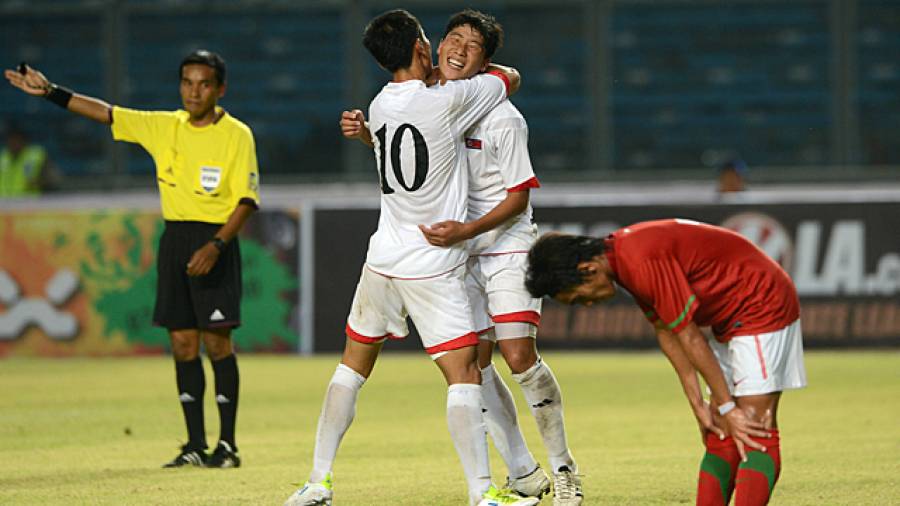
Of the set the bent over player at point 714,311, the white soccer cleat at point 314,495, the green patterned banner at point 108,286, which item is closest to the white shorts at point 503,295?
the white soccer cleat at point 314,495

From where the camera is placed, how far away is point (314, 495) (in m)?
6.39

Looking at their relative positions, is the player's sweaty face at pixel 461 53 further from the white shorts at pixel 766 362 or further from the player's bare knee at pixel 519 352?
the white shorts at pixel 766 362

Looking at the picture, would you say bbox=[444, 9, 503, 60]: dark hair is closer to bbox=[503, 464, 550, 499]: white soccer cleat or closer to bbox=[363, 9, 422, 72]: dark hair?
bbox=[363, 9, 422, 72]: dark hair

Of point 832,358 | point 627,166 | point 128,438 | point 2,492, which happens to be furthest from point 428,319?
point 627,166

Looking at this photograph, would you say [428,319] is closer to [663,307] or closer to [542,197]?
[663,307]

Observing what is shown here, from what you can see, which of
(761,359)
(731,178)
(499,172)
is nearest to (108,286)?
(731,178)

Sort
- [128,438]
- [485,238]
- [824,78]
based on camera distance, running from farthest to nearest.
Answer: [824,78] → [128,438] → [485,238]

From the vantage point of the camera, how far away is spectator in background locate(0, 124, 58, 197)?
17.7m

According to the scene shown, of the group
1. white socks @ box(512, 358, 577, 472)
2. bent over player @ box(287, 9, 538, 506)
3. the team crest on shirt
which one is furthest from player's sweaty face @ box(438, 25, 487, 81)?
the team crest on shirt

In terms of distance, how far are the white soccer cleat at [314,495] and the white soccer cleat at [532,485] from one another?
3.10 ft

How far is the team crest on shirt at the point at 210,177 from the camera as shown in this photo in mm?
8312

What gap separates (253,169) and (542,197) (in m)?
7.53

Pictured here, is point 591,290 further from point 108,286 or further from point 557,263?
point 108,286

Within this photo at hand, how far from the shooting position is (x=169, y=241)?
8.40 meters
